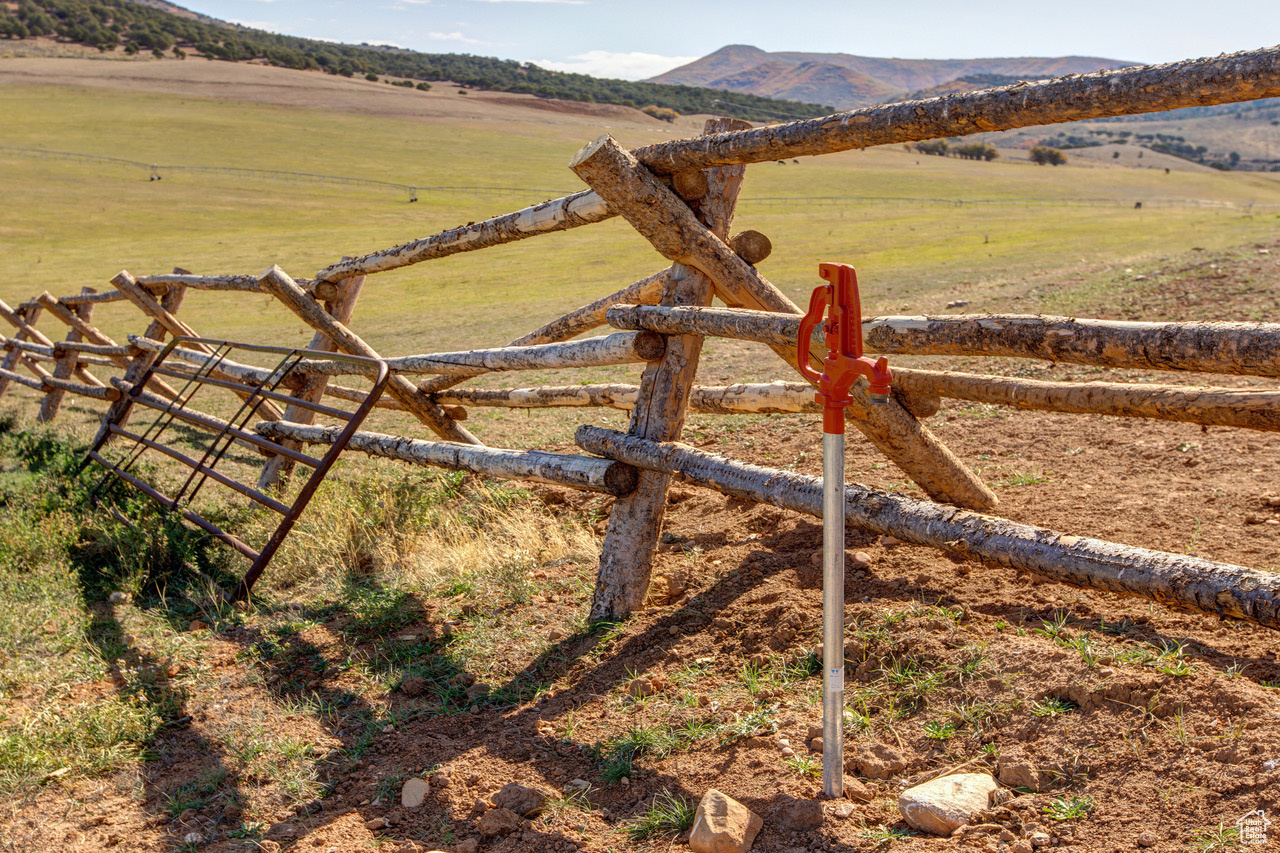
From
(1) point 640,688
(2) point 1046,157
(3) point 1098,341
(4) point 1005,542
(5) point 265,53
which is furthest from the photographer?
(5) point 265,53

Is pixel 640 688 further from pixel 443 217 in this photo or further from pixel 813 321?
pixel 443 217

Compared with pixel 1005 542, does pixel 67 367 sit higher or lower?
lower

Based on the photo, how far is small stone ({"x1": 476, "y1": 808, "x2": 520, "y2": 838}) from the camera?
2355 mm

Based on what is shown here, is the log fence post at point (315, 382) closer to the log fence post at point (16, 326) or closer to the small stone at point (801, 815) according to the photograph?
the small stone at point (801, 815)

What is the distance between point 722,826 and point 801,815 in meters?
0.22

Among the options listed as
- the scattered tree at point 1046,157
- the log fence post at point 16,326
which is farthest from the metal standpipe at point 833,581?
the scattered tree at point 1046,157

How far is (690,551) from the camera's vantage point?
4.00m

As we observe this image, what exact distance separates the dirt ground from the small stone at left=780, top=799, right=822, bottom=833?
10 millimetres

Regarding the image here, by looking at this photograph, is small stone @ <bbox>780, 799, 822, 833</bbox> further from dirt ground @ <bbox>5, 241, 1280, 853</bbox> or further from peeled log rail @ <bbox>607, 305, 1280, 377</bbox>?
peeled log rail @ <bbox>607, 305, 1280, 377</bbox>

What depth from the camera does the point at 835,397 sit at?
197cm

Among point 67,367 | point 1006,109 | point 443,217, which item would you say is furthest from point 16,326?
point 443,217

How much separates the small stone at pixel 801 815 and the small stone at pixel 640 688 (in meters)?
0.79

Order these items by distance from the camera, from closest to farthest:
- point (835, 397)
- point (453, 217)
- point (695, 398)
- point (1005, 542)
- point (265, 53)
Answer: point (835, 397)
point (1005, 542)
point (695, 398)
point (453, 217)
point (265, 53)

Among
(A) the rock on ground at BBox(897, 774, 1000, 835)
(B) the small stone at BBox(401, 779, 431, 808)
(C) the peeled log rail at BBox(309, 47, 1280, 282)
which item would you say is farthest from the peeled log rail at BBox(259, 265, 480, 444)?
(A) the rock on ground at BBox(897, 774, 1000, 835)
